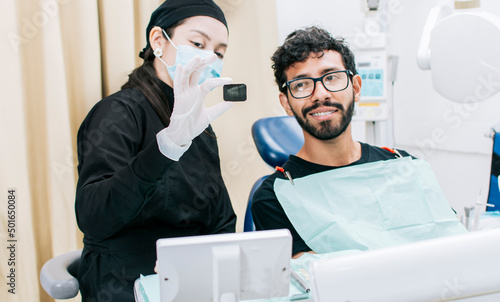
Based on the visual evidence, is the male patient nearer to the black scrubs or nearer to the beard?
the beard

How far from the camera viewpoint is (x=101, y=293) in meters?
1.19

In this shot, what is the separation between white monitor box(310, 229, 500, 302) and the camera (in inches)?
18.8

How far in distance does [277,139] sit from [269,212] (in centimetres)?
33

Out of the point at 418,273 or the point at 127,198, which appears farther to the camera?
the point at 127,198

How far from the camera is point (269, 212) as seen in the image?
1282mm

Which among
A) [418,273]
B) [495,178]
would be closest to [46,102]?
[418,273]

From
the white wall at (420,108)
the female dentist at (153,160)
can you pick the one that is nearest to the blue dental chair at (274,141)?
the female dentist at (153,160)

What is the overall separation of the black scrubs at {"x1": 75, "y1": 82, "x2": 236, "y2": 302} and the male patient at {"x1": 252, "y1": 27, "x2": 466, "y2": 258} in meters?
0.20

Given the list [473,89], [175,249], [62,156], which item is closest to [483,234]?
[175,249]

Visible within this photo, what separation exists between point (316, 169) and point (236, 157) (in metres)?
0.73

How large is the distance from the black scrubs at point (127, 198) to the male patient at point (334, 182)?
20 cm

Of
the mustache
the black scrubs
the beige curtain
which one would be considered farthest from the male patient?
the beige curtain

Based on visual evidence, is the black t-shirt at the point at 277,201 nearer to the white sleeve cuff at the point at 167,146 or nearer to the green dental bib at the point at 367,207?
the green dental bib at the point at 367,207

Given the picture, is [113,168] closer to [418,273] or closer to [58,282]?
[58,282]
